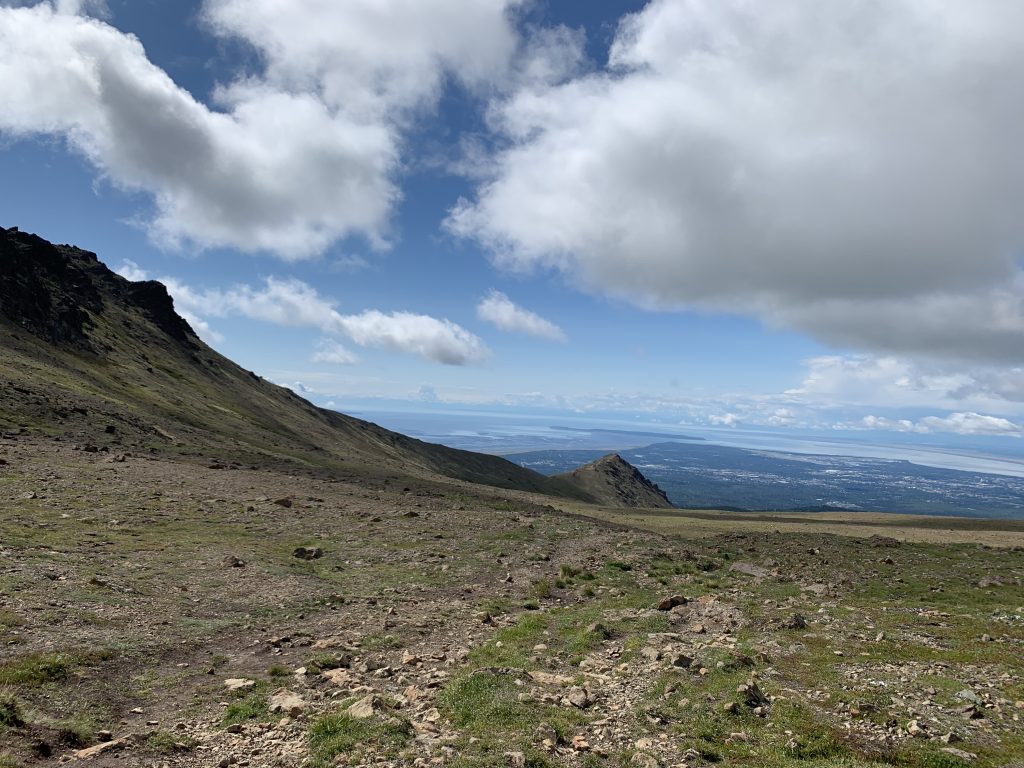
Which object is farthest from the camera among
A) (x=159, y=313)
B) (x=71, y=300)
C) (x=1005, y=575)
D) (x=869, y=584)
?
(x=159, y=313)

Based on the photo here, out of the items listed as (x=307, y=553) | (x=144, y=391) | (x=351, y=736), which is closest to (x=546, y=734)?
(x=351, y=736)

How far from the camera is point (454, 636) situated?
19.0 meters

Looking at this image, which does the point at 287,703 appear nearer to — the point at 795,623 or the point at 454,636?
the point at 454,636

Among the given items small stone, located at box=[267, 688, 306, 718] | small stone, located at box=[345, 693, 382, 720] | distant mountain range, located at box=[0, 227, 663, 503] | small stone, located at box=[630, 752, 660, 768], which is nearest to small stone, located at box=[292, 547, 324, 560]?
small stone, located at box=[267, 688, 306, 718]

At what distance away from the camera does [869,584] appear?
2625 centimetres

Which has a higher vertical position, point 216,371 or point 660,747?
point 216,371

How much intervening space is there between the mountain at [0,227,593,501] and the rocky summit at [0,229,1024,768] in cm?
1210

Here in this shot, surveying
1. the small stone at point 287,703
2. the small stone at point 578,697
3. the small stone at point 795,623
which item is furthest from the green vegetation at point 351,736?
the small stone at point 795,623

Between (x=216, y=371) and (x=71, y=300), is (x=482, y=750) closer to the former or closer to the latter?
(x=71, y=300)

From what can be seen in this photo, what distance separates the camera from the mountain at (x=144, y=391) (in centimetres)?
5741

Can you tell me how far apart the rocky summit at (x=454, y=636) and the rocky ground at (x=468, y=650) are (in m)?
0.08

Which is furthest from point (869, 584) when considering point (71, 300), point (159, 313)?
point (159, 313)

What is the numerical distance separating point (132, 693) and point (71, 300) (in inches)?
5598

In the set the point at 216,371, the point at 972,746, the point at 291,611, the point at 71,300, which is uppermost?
the point at 71,300
